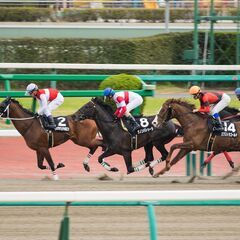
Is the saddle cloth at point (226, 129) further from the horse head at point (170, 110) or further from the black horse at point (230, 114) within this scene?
the horse head at point (170, 110)

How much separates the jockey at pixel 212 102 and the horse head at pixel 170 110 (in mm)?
158

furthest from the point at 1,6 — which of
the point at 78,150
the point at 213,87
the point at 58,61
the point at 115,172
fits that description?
the point at 115,172

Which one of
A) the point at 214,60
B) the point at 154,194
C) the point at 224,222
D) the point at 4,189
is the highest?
the point at 154,194

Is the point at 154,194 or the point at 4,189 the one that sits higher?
the point at 154,194

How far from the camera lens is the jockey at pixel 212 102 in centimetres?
1234

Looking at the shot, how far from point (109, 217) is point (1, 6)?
2303 cm

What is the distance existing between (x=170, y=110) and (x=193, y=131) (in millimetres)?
457

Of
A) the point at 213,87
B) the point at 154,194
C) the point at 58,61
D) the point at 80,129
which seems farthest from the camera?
the point at 58,61

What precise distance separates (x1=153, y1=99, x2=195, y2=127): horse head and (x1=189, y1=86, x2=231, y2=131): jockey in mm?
158

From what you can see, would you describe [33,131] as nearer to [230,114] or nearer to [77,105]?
[230,114]

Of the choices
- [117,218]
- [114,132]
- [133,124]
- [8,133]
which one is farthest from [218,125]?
[117,218]

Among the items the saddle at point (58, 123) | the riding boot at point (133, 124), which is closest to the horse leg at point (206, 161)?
the riding boot at point (133, 124)

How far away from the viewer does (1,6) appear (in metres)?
30.5

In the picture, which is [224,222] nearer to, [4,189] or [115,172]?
[4,189]
